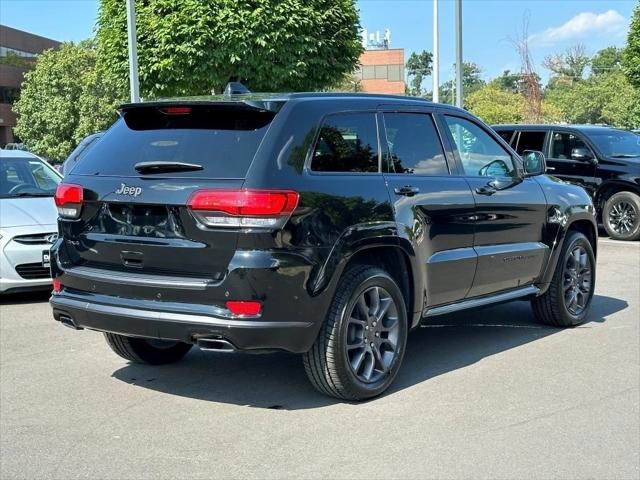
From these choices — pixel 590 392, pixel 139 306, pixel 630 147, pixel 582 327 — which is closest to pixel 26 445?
pixel 139 306

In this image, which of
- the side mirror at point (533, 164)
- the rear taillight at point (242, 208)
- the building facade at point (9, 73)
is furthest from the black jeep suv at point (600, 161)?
the building facade at point (9, 73)

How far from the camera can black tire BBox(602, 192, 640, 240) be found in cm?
1295

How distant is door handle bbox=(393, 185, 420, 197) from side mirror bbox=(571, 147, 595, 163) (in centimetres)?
890

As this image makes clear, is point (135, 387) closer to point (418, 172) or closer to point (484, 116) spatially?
point (418, 172)

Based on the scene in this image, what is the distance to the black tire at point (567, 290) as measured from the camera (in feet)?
22.3

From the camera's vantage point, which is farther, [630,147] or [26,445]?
[630,147]

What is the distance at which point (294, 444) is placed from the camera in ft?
13.8

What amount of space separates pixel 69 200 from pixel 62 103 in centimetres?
5412

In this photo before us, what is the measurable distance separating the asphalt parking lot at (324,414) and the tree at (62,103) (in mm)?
50623

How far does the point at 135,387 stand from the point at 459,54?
12.5 metres

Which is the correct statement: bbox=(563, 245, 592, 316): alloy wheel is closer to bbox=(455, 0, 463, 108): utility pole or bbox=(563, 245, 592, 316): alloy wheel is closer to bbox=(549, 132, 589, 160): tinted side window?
bbox=(549, 132, 589, 160): tinted side window

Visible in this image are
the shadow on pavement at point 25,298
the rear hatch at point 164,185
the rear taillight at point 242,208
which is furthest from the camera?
the shadow on pavement at point 25,298

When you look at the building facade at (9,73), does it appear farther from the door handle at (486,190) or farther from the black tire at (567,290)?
the door handle at (486,190)

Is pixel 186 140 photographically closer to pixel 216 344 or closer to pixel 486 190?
pixel 216 344
